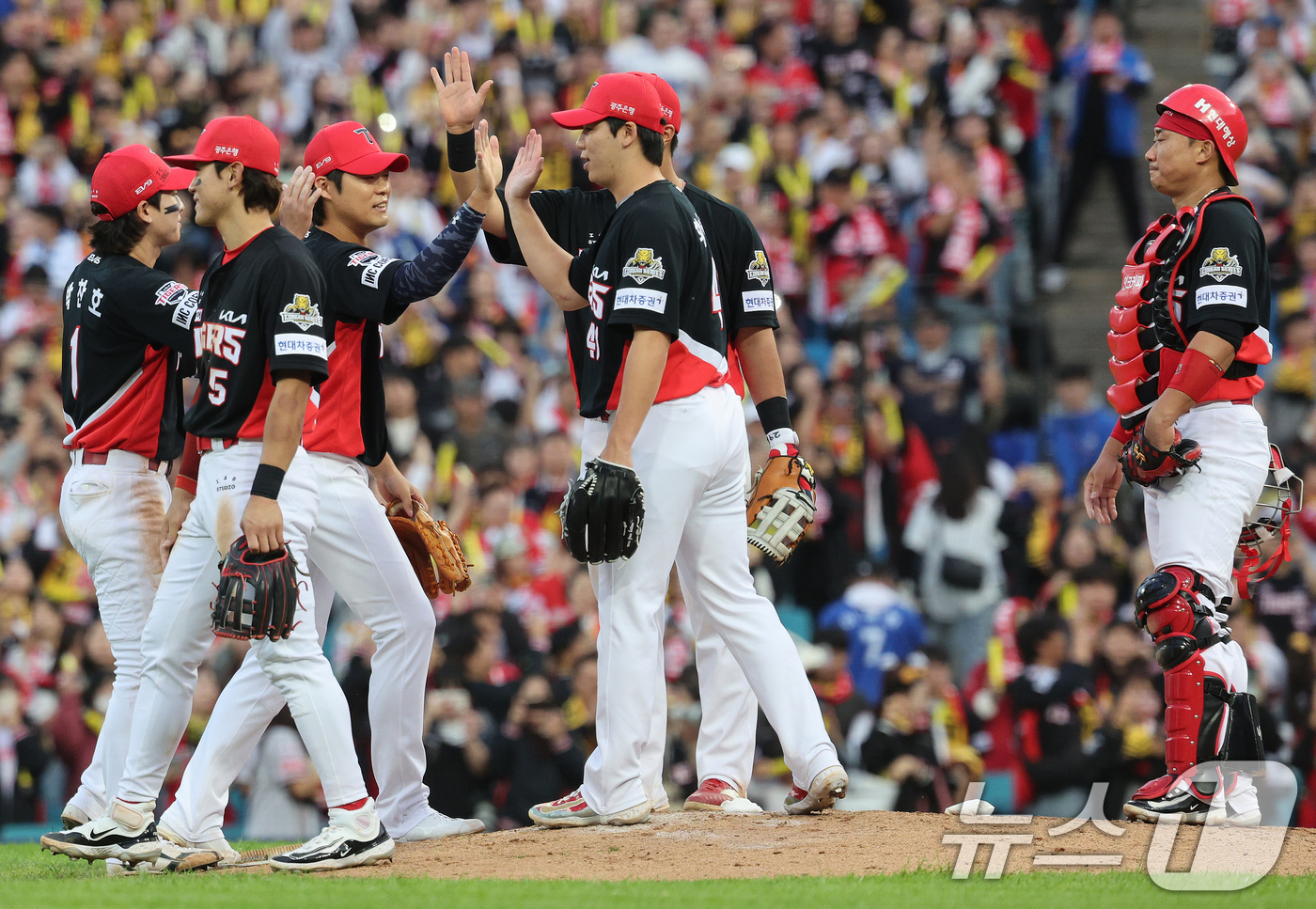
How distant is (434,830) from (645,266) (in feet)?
8.00

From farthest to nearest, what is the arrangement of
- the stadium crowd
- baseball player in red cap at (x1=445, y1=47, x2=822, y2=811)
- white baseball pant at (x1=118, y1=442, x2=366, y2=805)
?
the stadium crowd < baseball player in red cap at (x1=445, y1=47, x2=822, y2=811) < white baseball pant at (x1=118, y1=442, x2=366, y2=805)

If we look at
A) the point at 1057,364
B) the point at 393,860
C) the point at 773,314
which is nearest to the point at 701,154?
the point at 1057,364

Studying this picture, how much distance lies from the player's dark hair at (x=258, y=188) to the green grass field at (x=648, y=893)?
2.40 meters

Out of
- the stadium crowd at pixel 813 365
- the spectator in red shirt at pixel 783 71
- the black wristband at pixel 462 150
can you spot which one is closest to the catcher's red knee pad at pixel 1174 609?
the black wristband at pixel 462 150

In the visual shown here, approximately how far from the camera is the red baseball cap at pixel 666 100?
19.9ft

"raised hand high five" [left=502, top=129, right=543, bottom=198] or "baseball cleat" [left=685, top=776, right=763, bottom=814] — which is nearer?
"raised hand high five" [left=502, top=129, right=543, bottom=198]

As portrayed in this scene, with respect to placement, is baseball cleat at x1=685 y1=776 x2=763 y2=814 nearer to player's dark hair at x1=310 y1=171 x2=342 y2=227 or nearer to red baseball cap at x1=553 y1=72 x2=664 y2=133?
red baseball cap at x1=553 y1=72 x2=664 y2=133

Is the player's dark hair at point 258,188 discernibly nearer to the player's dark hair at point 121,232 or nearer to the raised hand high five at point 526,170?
the player's dark hair at point 121,232

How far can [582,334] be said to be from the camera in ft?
20.9

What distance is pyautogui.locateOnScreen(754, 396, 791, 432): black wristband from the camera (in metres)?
6.51

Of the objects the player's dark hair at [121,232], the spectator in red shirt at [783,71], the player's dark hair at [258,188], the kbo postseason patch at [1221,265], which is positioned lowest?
the kbo postseason patch at [1221,265]

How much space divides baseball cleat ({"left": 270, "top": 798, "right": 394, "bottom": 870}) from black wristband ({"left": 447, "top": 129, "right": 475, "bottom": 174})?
8.49 feet

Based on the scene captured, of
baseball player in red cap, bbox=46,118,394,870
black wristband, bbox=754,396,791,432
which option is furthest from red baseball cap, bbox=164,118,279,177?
black wristband, bbox=754,396,791,432

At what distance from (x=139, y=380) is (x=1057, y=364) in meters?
7.81
